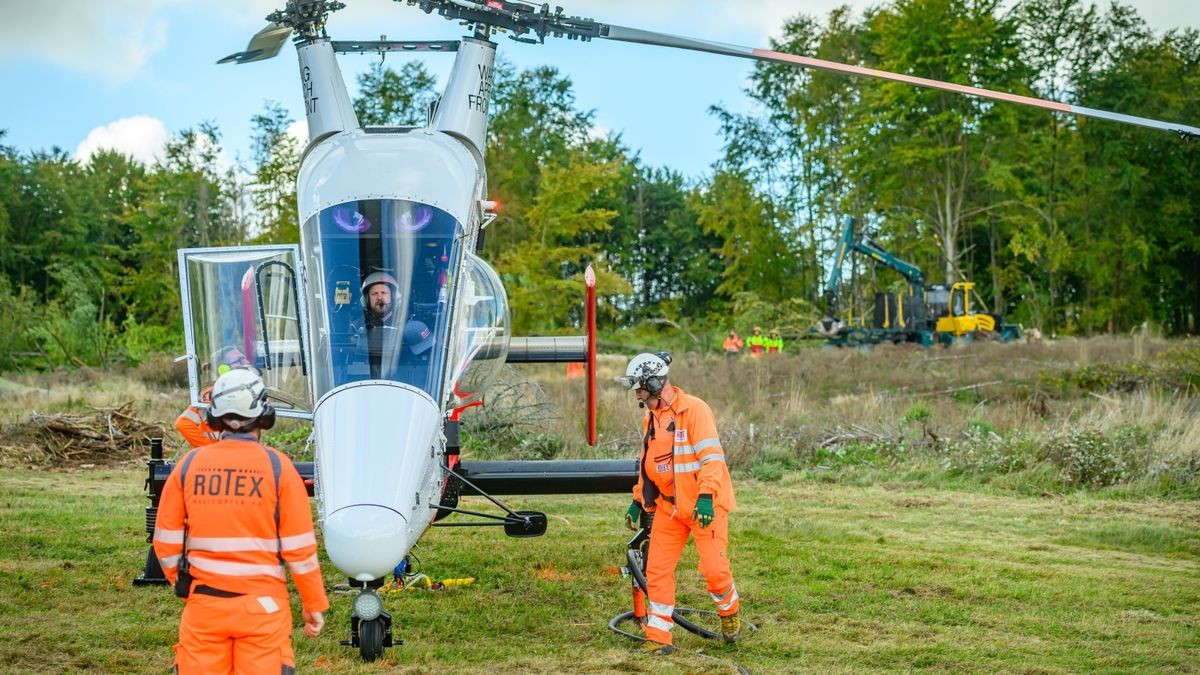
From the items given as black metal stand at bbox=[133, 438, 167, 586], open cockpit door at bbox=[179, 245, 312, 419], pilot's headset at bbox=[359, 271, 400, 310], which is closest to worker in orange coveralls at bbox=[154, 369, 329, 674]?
pilot's headset at bbox=[359, 271, 400, 310]

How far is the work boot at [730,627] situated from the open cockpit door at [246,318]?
322cm

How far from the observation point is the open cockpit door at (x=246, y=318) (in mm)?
8305

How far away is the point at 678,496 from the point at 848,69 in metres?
3.16

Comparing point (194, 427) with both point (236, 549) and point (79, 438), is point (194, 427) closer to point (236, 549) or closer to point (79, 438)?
point (236, 549)

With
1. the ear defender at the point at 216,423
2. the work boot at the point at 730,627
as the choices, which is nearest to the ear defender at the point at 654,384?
the work boot at the point at 730,627

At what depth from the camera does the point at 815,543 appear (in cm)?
1098

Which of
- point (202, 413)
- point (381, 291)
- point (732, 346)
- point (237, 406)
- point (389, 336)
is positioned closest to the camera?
point (237, 406)

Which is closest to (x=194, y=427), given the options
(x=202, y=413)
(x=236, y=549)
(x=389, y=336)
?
(x=202, y=413)

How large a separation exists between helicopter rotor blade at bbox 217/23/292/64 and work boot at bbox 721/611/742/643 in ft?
20.3

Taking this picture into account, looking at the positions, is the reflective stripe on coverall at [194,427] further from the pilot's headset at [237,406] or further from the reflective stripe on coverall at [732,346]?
the reflective stripe on coverall at [732,346]

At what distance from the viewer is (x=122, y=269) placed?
160ft

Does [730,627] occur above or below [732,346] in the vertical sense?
below

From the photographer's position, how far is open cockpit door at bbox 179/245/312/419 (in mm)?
8305

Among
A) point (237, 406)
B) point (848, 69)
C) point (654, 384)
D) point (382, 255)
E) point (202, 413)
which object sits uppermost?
point (848, 69)
